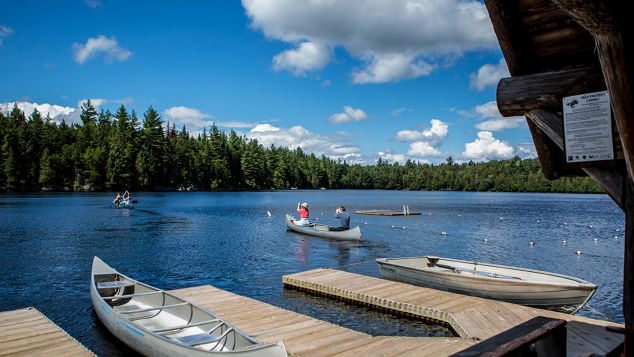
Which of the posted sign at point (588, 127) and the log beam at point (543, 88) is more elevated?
the log beam at point (543, 88)

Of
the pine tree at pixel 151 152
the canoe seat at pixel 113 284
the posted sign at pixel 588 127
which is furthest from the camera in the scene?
the pine tree at pixel 151 152

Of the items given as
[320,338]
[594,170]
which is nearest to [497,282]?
[320,338]

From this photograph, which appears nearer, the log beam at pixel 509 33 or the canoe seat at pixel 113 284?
the log beam at pixel 509 33

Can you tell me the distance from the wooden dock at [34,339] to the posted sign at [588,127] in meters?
9.72

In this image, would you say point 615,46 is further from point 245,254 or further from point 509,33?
point 245,254

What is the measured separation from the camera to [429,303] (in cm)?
1379

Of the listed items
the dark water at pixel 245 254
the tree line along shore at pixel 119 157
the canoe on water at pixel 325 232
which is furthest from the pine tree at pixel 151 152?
the canoe on water at pixel 325 232

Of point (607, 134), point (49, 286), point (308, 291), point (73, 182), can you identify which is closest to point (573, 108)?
point (607, 134)

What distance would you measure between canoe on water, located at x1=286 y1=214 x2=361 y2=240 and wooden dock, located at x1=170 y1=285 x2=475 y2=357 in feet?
59.8

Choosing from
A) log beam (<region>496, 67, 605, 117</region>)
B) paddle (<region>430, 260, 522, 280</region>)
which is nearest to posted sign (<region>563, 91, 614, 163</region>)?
log beam (<region>496, 67, 605, 117</region>)

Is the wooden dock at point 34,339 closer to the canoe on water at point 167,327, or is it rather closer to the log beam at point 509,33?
the canoe on water at point 167,327

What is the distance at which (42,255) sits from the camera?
25.4 m

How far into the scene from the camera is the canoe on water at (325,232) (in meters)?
30.9

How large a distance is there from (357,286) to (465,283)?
3806mm
